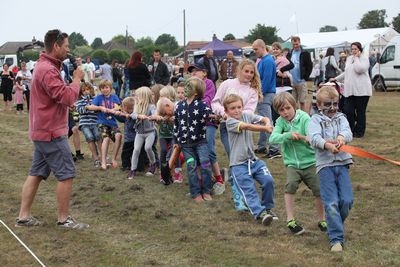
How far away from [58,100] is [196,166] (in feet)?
7.17

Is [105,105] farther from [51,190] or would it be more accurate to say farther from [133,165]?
[51,190]

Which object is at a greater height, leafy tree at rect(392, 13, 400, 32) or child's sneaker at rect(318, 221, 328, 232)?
leafy tree at rect(392, 13, 400, 32)

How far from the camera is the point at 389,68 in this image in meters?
25.1

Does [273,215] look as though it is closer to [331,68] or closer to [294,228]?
[294,228]

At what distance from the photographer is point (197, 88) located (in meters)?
7.20

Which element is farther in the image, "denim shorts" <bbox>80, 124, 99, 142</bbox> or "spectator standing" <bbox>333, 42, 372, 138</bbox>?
"spectator standing" <bbox>333, 42, 372, 138</bbox>

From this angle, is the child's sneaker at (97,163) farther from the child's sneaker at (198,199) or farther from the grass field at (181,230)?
the child's sneaker at (198,199)

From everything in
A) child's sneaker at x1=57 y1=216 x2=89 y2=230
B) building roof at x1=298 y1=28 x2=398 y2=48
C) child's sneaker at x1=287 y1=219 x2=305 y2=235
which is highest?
building roof at x1=298 y1=28 x2=398 y2=48

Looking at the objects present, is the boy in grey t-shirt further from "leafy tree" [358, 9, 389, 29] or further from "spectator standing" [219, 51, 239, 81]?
"leafy tree" [358, 9, 389, 29]

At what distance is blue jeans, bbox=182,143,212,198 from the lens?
7215 millimetres

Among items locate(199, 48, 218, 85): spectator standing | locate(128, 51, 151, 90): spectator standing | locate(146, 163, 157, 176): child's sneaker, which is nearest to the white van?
locate(199, 48, 218, 85): spectator standing

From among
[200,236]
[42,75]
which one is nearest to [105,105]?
[42,75]

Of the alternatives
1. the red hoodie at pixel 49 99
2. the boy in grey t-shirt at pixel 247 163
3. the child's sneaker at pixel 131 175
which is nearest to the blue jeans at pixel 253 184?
the boy in grey t-shirt at pixel 247 163

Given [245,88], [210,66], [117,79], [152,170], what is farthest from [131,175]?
[117,79]
